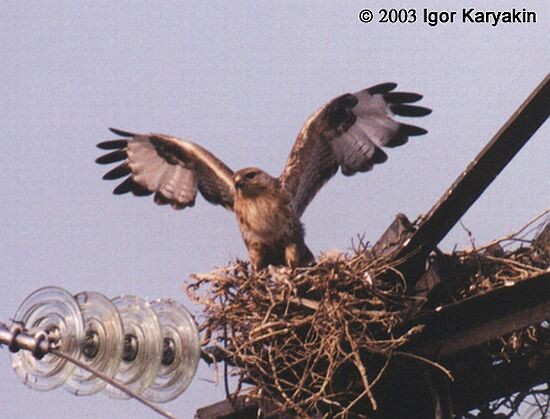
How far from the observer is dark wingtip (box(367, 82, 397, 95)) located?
987 centimetres

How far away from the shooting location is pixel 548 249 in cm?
731

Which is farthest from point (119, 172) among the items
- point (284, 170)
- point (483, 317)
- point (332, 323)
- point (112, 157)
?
point (483, 317)

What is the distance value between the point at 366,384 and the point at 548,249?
55.2 inches

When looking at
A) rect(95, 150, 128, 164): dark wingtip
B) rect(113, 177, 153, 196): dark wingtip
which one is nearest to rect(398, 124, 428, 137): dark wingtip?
rect(113, 177, 153, 196): dark wingtip

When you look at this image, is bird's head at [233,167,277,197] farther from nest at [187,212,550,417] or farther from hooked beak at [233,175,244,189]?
nest at [187,212,550,417]

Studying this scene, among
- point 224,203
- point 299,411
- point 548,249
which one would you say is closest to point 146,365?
point 299,411

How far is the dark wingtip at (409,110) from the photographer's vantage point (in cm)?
998

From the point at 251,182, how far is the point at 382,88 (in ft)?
4.26

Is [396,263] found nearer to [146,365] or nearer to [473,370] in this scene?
[473,370]

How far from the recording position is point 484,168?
6.18 meters

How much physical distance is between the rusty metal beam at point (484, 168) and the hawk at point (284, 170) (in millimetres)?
2503

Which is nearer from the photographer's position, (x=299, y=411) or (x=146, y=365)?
(x=146, y=365)

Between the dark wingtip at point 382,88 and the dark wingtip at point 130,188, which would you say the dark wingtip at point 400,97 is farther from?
the dark wingtip at point 130,188

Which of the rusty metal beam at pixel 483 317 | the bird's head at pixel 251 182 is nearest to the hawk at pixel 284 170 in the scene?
the bird's head at pixel 251 182
